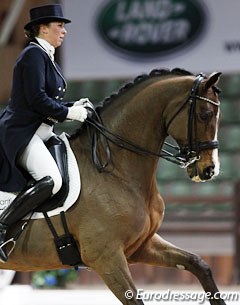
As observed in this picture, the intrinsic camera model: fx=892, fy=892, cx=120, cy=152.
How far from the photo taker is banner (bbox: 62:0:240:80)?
6.66 meters

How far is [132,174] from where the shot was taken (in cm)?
357

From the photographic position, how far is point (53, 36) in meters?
3.65

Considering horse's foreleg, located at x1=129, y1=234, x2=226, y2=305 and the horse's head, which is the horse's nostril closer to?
the horse's head

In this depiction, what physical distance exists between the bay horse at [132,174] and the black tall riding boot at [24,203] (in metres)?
0.07

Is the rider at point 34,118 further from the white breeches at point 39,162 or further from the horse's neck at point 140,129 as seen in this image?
the horse's neck at point 140,129

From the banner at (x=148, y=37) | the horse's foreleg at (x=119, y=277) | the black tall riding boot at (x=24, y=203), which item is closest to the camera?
the horse's foreleg at (x=119, y=277)

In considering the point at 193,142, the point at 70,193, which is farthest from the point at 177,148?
the point at 70,193

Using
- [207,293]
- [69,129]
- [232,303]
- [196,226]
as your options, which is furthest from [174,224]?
[207,293]

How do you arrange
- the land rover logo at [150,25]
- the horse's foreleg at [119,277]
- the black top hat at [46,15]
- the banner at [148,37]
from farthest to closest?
the land rover logo at [150,25] → the banner at [148,37] → the black top hat at [46,15] → the horse's foreleg at [119,277]

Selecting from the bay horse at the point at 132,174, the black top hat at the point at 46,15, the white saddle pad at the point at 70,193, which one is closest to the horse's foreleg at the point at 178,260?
the bay horse at the point at 132,174

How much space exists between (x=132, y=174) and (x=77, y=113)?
0.33 m

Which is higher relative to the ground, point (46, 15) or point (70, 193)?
point (46, 15)

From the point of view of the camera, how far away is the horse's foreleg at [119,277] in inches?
133

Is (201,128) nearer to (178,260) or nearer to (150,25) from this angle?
(178,260)
